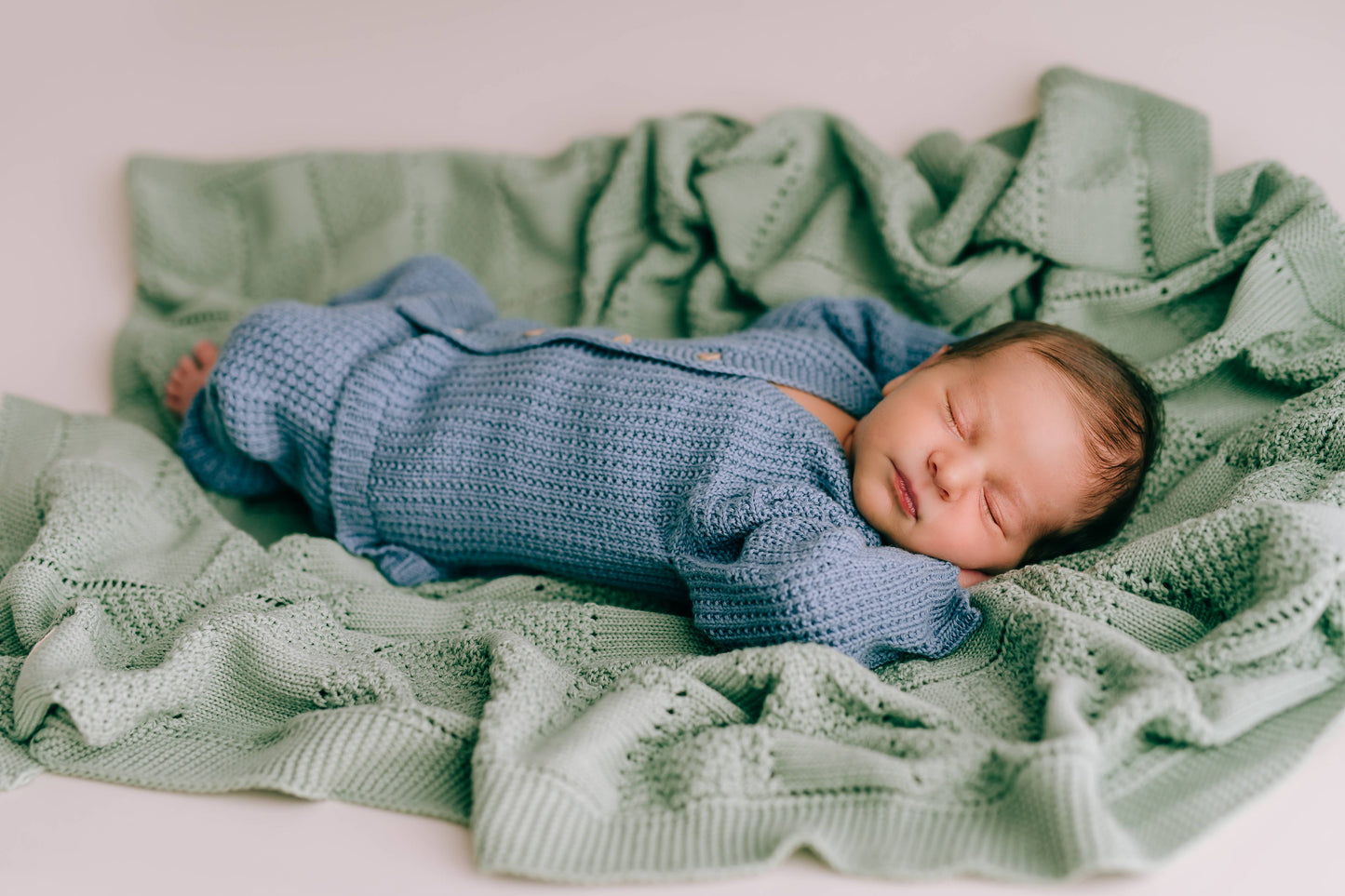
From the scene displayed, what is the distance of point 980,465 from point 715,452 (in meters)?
0.33

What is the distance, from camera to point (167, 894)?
79cm

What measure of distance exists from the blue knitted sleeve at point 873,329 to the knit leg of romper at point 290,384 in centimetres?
62

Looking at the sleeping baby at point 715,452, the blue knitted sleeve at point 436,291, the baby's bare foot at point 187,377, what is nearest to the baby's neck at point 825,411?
the sleeping baby at point 715,452

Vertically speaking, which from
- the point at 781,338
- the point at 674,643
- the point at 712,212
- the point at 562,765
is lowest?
the point at 674,643

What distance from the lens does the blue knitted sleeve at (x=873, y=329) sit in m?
1.45

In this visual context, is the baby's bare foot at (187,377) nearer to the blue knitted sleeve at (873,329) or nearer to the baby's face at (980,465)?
the blue knitted sleeve at (873,329)

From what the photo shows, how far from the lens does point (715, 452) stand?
48.1 inches

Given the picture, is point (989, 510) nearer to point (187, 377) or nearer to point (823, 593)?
point (823, 593)

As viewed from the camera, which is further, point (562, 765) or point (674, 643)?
point (674, 643)

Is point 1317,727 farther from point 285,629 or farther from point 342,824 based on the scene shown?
point 285,629

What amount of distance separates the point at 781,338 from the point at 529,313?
0.54m

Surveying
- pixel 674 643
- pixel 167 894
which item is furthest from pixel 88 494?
pixel 674 643

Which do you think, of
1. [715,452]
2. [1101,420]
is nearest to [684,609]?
[715,452]

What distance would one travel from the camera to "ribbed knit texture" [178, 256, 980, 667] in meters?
1.18
